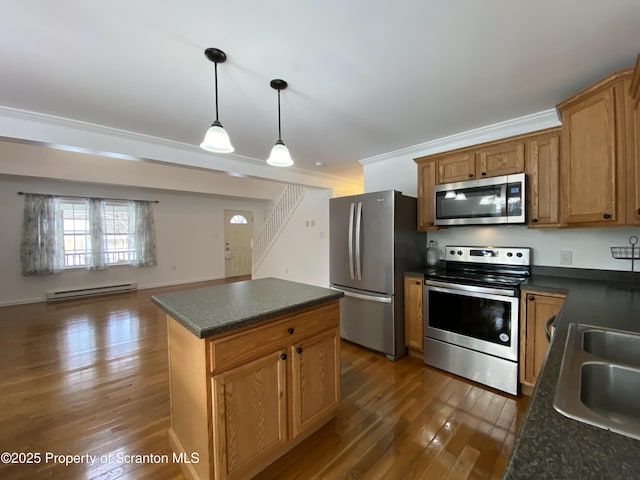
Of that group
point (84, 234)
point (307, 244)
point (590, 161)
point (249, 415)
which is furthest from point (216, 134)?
point (84, 234)

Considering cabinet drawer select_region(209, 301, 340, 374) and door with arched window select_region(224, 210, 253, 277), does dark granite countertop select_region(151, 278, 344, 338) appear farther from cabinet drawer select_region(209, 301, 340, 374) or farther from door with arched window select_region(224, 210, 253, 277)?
door with arched window select_region(224, 210, 253, 277)

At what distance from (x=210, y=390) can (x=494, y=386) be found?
2307 millimetres

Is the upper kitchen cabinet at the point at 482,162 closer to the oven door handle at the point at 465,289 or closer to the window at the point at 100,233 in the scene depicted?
the oven door handle at the point at 465,289

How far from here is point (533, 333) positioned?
6.94 feet

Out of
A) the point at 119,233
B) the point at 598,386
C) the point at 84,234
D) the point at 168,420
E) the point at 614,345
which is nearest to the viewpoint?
the point at 598,386

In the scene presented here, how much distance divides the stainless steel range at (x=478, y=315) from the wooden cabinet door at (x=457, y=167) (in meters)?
0.76

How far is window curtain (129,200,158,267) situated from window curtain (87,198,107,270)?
560mm

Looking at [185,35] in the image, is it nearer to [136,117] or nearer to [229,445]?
[136,117]

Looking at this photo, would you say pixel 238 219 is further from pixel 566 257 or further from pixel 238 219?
pixel 566 257

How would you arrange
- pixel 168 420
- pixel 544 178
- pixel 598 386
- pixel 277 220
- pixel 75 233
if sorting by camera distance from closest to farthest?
pixel 598 386 → pixel 168 420 → pixel 544 178 → pixel 75 233 → pixel 277 220

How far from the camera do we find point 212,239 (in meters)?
7.58

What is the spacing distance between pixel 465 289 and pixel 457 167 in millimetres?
1263

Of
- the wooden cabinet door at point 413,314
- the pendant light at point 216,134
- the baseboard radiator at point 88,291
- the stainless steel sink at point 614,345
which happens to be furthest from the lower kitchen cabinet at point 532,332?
the baseboard radiator at point 88,291

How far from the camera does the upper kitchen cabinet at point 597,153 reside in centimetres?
172
